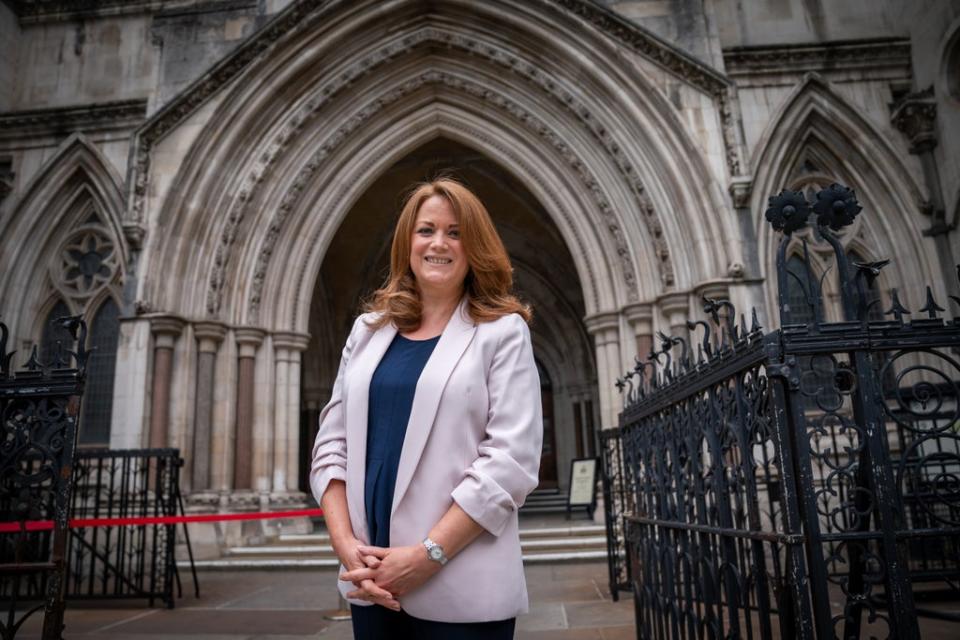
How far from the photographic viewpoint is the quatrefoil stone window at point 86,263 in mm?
10414

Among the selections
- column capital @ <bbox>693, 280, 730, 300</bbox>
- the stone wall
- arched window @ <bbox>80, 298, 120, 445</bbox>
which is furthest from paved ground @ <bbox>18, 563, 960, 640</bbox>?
the stone wall

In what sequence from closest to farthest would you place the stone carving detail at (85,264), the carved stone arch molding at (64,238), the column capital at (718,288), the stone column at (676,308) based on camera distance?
1. the column capital at (718,288)
2. the stone column at (676,308)
3. the carved stone arch molding at (64,238)
4. the stone carving detail at (85,264)

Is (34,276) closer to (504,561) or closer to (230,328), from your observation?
(230,328)

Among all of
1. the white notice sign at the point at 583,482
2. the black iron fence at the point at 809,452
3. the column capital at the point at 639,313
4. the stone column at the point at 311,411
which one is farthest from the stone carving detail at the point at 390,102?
the black iron fence at the point at 809,452

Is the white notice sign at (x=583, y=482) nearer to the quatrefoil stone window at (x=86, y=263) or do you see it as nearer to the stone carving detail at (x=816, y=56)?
the stone carving detail at (x=816, y=56)

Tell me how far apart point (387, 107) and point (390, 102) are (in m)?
0.09

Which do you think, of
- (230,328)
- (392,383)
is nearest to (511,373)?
(392,383)

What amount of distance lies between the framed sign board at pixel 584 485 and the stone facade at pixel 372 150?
110 centimetres

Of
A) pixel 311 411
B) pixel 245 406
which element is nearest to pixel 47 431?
pixel 245 406

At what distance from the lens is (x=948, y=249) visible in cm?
889

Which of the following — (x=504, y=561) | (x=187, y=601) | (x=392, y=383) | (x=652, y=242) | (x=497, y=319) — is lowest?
(x=187, y=601)

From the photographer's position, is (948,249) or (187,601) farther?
(948,249)

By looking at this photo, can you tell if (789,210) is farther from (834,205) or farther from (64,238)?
(64,238)

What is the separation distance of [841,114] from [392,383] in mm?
9880
